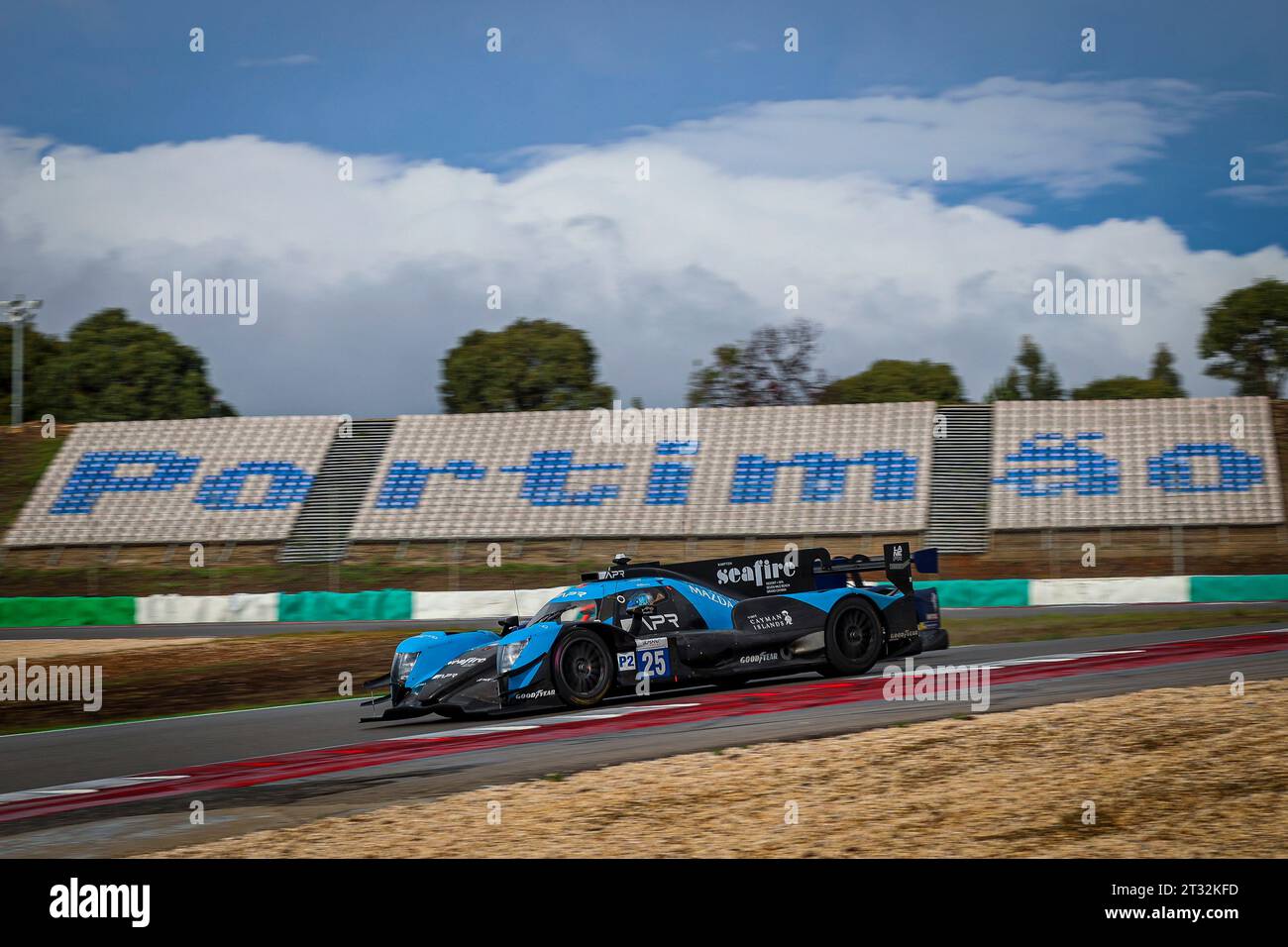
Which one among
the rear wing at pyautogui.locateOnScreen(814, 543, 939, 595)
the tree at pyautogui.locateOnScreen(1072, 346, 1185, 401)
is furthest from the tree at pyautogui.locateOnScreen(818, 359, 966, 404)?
the rear wing at pyautogui.locateOnScreen(814, 543, 939, 595)

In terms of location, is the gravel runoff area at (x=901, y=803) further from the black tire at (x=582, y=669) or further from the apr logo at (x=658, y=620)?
the apr logo at (x=658, y=620)

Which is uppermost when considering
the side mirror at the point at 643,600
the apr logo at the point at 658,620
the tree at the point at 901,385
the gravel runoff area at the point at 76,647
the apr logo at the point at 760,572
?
the tree at the point at 901,385

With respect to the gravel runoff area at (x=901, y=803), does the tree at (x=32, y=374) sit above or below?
above

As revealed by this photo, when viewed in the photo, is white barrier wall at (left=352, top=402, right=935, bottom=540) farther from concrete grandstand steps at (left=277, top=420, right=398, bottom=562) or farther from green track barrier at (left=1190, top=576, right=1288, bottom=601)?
green track barrier at (left=1190, top=576, right=1288, bottom=601)

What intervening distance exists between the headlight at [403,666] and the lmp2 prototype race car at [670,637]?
1 centimetres

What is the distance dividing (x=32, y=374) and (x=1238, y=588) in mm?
64874

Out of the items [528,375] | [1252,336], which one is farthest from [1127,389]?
[528,375]

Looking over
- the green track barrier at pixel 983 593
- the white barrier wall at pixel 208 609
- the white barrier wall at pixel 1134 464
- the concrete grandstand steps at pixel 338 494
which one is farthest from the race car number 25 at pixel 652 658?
the concrete grandstand steps at pixel 338 494

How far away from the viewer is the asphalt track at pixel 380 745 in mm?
8211

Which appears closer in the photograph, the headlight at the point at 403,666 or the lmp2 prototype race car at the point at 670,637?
the lmp2 prototype race car at the point at 670,637

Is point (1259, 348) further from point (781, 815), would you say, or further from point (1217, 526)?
point (781, 815)

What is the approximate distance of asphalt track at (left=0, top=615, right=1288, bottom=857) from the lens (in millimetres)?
8211

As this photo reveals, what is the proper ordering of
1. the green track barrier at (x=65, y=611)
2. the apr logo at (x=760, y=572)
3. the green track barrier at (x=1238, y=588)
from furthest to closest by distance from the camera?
1. the green track barrier at (x=65, y=611)
2. the green track barrier at (x=1238, y=588)
3. the apr logo at (x=760, y=572)
